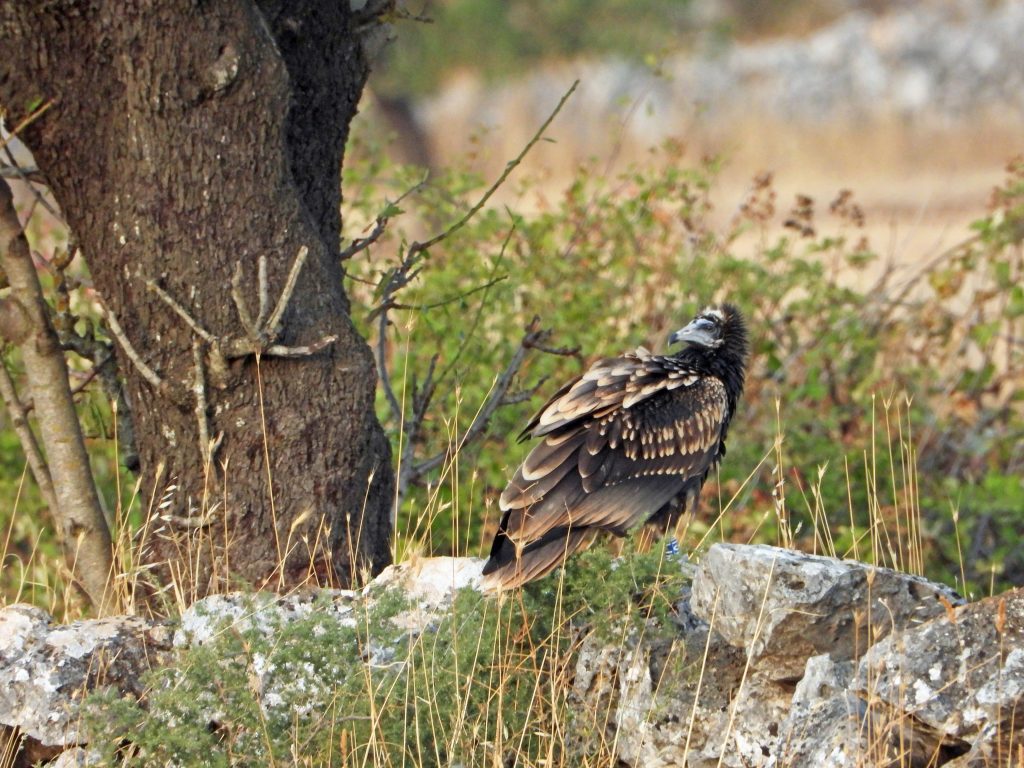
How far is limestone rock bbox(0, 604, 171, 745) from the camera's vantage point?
14.7 feet

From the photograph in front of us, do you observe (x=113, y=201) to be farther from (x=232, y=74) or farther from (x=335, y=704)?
(x=335, y=704)

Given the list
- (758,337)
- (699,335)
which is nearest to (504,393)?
(699,335)

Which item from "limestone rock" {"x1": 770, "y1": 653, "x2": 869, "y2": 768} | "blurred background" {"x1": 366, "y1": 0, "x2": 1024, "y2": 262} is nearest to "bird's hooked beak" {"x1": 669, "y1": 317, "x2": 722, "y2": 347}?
"limestone rock" {"x1": 770, "y1": 653, "x2": 869, "y2": 768}

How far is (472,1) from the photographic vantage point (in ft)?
80.7

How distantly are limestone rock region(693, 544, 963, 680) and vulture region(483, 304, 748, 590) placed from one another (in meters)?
0.80

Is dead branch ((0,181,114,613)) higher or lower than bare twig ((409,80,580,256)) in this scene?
lower

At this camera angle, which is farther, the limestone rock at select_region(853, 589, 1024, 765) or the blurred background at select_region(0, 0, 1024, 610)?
the blurred background at select_region(0, 0, 1024, 610)

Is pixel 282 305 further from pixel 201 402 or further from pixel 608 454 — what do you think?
pixel 608 454

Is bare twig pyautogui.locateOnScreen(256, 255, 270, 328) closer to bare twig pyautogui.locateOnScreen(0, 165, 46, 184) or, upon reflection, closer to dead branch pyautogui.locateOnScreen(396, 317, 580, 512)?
bare twig pyautogui.locateOnScreen(0, 165, 46, 184)

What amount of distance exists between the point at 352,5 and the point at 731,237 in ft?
12.9

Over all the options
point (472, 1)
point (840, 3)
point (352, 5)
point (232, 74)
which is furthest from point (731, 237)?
point (840, 3)

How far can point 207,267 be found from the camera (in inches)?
204

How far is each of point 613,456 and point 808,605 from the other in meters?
1.52

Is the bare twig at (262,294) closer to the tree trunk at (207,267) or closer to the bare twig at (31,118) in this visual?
the tree trunk at (207,267)
